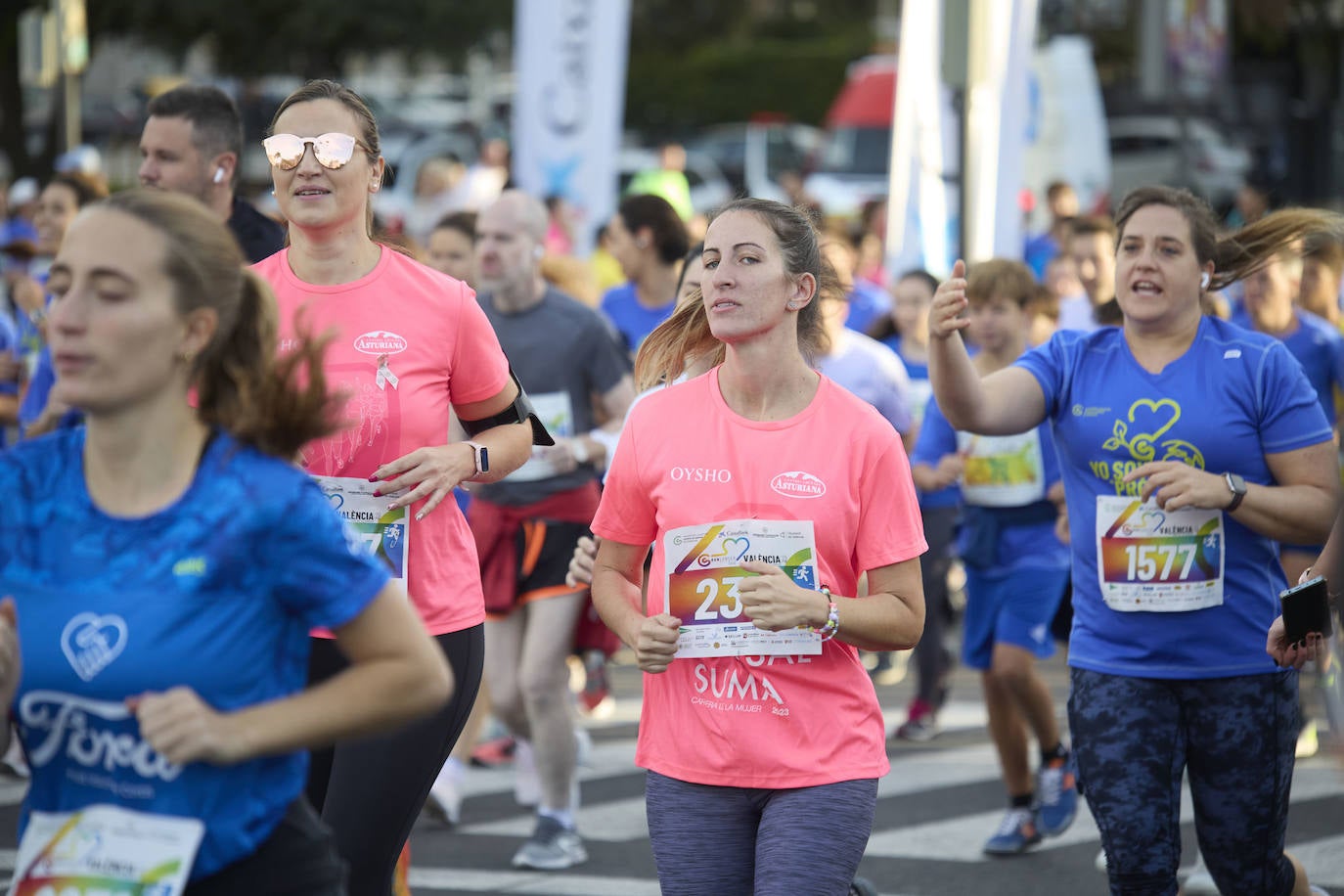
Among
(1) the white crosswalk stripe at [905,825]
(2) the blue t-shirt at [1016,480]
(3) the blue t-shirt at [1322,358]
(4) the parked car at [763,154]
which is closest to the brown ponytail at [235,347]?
(1) the white crosswalk stripe at [905,825]

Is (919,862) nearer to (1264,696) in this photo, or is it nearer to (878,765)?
(1264,696)

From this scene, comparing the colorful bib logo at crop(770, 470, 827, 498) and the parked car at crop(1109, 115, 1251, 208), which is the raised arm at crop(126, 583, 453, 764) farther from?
the parked car at crop(1109, 115, 1251, 208)

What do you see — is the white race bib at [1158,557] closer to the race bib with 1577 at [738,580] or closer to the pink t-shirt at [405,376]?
the race bib with 1577 at [738,580]

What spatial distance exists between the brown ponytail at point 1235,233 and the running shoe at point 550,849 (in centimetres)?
302

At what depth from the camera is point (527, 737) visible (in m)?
7.55

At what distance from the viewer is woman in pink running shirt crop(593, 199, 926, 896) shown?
3955 mm

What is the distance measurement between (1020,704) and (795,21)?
5002 centimetres

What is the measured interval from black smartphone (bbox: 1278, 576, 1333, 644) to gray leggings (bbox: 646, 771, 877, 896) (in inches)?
40.7

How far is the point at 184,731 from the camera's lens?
2580mm

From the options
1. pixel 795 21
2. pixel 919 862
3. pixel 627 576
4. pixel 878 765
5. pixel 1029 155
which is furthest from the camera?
pixel 795 21

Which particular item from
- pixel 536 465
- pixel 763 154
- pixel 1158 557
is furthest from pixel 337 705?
pixel 763 154

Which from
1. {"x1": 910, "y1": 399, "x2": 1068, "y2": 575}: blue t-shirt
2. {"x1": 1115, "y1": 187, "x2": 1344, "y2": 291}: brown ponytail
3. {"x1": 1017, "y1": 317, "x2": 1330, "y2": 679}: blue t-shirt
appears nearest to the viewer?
{"x1": 1017, "y1": 317, "x2": 1330, "y2": 679}: blue t-shirt

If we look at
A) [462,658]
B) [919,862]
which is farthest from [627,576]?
[919,862]

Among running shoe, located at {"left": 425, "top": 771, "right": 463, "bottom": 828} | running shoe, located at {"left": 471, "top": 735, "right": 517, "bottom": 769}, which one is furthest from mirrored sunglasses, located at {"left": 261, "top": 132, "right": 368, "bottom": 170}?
running shoe, located at {"left": 471, "top": 735, "right": 517, "bottom": 769}
